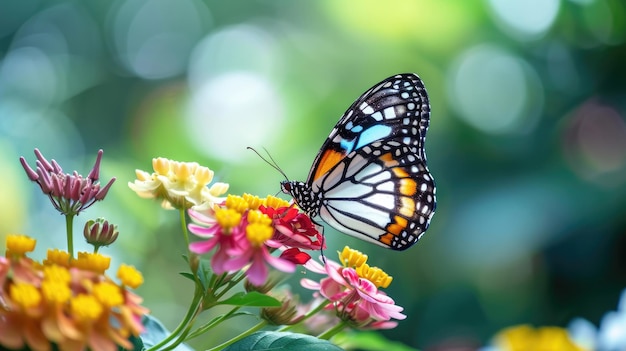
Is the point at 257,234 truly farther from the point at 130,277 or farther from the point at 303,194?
the point at 303,194

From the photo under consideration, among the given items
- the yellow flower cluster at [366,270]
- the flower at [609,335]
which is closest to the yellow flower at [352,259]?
the yellow flower cluster at [366,270]

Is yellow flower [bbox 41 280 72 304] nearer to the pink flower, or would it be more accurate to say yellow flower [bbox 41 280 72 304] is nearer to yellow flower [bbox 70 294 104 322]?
yellow flower [bbox 70 294 104 322]

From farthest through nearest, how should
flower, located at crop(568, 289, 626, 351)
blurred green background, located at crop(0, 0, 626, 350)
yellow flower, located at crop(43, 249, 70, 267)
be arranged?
1. blurred green background, located at crop(0, 0, 626, 350)
2. flower, located at crop(568, 289, 626, 351)
3. yellow flower, located at crop(43, 249, 70, 267)

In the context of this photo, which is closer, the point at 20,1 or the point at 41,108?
the point at 41,108

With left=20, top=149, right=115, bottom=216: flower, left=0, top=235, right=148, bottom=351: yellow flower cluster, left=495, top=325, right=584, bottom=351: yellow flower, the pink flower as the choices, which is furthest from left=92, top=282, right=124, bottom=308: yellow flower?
left=495, top=325, right=584, bottom=351: yellow flower

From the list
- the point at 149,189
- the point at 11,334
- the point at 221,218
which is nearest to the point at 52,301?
the point at 11,334

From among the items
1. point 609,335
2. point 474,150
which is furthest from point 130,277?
point 474,150

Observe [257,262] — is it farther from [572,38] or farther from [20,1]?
[20,1]
